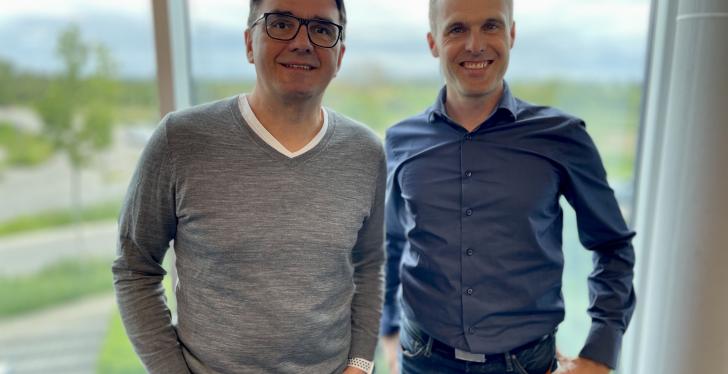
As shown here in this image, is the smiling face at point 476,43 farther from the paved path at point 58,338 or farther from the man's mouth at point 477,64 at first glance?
the paved path at point 58,338

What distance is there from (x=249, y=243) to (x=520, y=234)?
695 millimetres

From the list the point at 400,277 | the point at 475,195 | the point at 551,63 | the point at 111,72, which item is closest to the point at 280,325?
the point at 400,277

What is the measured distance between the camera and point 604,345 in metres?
1.32

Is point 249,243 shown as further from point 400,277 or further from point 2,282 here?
point 2,282

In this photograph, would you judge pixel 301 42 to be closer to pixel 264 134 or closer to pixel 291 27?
pixel 291 27

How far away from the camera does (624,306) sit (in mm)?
1342

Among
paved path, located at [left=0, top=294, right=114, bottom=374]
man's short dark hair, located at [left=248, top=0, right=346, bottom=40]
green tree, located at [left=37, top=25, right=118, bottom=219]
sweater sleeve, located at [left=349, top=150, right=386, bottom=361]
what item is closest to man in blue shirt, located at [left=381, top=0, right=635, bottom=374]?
sweater sleeve, located at [left=349, top=150, right=386, bottom=361]

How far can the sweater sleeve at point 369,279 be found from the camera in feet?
4.44

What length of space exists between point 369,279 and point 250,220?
420mm

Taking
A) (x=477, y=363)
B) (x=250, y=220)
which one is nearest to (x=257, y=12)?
(x=250, y=220)

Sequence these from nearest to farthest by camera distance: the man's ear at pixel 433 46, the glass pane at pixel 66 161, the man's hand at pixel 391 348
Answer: the man's ear at pixel 433 46, the man's hand at pixel 391 348, the glass pane at pixel 66 161

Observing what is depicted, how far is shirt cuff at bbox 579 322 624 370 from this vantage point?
1.32 meters

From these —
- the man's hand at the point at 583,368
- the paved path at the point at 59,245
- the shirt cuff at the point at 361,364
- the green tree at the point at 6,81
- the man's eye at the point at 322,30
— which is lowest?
the man's hand at the point at 583,368

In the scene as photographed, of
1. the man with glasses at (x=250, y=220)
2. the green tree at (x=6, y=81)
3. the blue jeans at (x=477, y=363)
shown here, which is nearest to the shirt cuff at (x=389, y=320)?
the blue jeans at (x=477, y=363)
